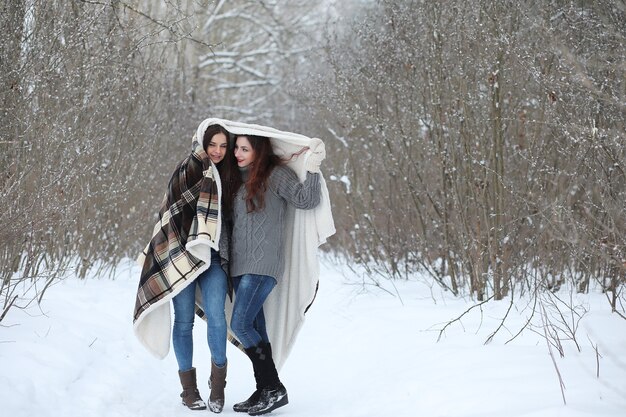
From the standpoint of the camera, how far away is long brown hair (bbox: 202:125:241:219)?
5109mm

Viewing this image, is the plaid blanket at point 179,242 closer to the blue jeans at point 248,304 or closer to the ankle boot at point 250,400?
the blue jeans at point 248,304

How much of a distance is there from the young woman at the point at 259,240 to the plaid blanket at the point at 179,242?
18cm

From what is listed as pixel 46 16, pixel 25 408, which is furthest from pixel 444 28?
pixel 25 408

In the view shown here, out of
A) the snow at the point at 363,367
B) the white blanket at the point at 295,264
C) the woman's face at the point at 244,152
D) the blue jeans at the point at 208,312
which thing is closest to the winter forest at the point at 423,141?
the snow at the point at 363,367

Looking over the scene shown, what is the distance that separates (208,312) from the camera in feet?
16.5

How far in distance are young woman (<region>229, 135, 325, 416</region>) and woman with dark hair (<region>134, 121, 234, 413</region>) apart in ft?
0.32

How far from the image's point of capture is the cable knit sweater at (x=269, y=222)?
4.99 metres

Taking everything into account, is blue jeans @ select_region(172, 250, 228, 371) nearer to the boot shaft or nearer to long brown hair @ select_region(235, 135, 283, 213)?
the boot shaft

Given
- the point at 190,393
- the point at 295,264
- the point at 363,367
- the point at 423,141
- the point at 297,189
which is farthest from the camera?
the point at 423,141

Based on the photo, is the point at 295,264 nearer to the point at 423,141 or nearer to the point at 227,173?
the point at 227,173

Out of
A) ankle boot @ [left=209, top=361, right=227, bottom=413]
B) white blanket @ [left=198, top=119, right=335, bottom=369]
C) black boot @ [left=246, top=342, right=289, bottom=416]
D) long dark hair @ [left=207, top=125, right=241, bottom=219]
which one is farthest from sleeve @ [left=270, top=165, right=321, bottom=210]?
ankle boot @ [left=209, top=361, right=227, bottom=413]

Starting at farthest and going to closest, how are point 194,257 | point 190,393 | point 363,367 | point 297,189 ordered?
1. point 363,367
2. point 297,189
3. point 190,393
4. point 194,257

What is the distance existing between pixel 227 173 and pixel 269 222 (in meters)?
0.40

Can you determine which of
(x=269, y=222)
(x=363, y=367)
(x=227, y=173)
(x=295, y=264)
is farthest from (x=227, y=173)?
(x=363, y=367)
